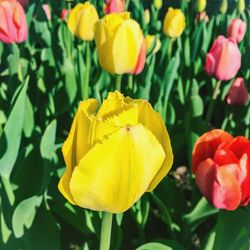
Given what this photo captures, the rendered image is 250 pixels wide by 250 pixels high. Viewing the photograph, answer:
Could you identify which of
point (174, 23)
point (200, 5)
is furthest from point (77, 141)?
point (200, 5)

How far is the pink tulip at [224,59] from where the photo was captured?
1.28 meters

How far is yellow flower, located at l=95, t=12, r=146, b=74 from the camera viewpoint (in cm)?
99

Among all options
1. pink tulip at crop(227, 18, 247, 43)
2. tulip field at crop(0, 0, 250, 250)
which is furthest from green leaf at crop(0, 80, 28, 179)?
pink tulip at crop(227, 18, 247, 43)

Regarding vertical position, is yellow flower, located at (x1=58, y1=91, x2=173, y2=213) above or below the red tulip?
above

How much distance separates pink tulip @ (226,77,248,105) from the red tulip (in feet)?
1.70

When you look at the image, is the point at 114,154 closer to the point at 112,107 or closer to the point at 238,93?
the point at 112,107

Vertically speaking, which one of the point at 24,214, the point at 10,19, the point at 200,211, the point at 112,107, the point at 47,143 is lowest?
the point at 200,211

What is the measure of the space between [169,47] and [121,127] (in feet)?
4.27

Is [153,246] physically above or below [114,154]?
below

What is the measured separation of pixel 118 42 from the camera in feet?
3.24

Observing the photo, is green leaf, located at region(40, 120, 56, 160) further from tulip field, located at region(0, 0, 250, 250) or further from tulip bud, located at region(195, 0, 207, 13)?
tulip bud, located at region(195, 0, 207, 13)

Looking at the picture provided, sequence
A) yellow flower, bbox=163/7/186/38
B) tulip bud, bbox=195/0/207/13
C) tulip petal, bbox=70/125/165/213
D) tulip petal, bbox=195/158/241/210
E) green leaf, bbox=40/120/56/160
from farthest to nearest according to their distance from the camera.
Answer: tulip bud, bbox=195/0/207/13, yellow flower, bbox=163/7/186/38, green leaf, bbox=40/120/56/160, tulip petal, bbox=195/158/241/210, tulip petal, bbox=70/125/165/213

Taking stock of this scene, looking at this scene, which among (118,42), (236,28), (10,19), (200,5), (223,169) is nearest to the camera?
(223,169)

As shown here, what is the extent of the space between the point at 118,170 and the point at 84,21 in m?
0.87
